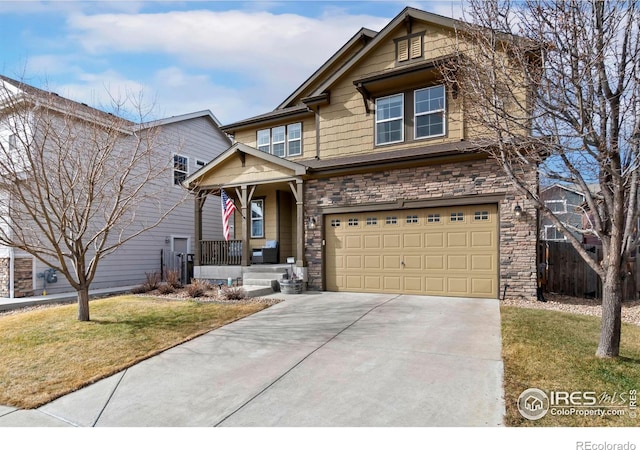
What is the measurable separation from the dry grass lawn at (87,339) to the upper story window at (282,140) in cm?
668

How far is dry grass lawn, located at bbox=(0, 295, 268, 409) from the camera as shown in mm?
4715

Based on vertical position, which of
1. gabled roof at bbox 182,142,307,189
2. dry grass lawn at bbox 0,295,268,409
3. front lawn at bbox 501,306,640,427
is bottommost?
dry grass lawn at bbox 0,295,268,409

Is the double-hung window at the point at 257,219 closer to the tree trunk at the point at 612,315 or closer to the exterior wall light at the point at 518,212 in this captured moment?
the exterior wall light at the point at 518,212

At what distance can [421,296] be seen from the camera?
9.87 meters

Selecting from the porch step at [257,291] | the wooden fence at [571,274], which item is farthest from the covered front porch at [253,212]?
the wooden fence at [571,274]

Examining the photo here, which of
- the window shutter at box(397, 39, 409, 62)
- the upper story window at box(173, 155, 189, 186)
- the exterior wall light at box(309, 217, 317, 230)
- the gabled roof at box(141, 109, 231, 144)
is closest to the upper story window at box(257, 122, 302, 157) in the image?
the exterior wall light at box(309, 217, 317, 230)

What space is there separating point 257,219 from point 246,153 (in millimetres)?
3124

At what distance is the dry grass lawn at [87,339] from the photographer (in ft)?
15.5

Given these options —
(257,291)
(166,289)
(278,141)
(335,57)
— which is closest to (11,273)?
(166,289)

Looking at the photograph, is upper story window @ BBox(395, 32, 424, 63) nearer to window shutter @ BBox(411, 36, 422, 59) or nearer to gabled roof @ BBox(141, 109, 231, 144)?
window shutter @ BBox(411, 36, 422, 59)

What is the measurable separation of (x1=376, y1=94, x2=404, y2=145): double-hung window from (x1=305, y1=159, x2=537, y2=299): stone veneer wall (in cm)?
133

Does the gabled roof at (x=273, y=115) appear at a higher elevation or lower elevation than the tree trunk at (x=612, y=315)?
higher

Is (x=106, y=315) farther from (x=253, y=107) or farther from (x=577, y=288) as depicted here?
(x=577, y=288)
